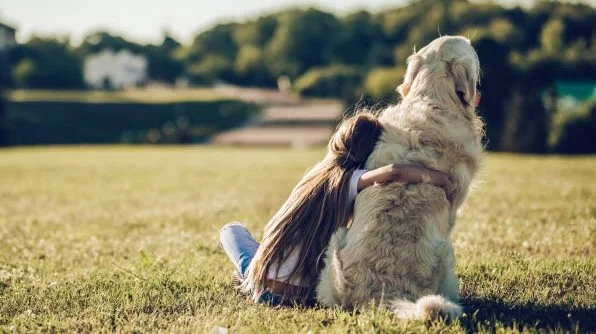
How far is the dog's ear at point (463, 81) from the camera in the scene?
4293 mm

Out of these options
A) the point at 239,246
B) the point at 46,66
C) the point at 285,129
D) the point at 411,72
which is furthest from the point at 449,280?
the point at 46,66

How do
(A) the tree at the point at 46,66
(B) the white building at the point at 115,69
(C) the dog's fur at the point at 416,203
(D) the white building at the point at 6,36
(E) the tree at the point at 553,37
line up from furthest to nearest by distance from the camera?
(B) the white building at the point at 115,69, (A) the tree at the point at 46,66, (E) the tree at the point at 553,37, (D) the white building at the point at 6,36, (C) the dog's fur at the point at 416,203

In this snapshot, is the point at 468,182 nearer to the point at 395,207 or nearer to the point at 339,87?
the point at 395,207

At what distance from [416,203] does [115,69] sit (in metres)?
104

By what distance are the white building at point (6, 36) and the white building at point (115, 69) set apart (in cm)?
2290

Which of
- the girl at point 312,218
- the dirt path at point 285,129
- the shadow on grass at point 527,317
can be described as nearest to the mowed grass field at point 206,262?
the shadow on grass at point 527,317

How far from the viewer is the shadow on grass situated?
3.86 meters

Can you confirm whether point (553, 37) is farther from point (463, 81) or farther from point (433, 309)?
point (433, 309)

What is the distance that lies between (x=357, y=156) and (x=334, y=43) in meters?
128

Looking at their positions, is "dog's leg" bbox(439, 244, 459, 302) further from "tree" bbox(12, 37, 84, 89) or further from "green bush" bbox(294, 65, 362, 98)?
"green bush" bbox(294, 65, 362, 98)

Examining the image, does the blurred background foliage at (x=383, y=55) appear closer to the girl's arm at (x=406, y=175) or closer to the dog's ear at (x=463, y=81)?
the dog's ear at (x=463, y=81)

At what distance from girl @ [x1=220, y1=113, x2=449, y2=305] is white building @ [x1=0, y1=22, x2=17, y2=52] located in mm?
67090

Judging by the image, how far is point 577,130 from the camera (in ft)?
115

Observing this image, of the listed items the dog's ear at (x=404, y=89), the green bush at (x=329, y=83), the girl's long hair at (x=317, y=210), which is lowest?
the girl's long hair at (x=317, y=210)
